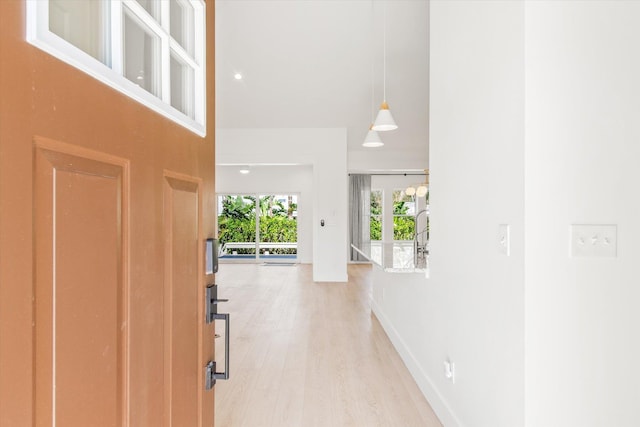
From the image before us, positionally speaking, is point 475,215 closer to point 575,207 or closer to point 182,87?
point 575,207

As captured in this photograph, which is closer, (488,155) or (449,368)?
(488,155)

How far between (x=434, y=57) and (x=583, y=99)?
1.22 meters

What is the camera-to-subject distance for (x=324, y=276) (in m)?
6.62

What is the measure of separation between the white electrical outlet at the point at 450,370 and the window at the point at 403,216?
7604mm

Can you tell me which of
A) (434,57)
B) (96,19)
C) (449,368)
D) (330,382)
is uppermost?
(434,57)

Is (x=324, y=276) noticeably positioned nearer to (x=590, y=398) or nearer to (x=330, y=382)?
(x=330, y=382)

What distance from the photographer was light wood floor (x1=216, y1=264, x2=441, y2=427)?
220 centimetres

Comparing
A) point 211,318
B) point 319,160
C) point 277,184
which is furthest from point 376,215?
point 211,318

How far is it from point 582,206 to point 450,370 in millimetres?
1127

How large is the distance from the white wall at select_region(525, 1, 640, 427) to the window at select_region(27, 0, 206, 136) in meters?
1.13

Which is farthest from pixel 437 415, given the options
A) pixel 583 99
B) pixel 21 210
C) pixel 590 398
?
pixel 21 210

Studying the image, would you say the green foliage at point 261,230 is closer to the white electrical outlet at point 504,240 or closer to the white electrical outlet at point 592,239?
the white electrical outlet at point 504,240

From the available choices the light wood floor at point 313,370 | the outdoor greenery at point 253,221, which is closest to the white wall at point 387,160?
the outdoor greenery at point 253,221

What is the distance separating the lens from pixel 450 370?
1988 millimetres
